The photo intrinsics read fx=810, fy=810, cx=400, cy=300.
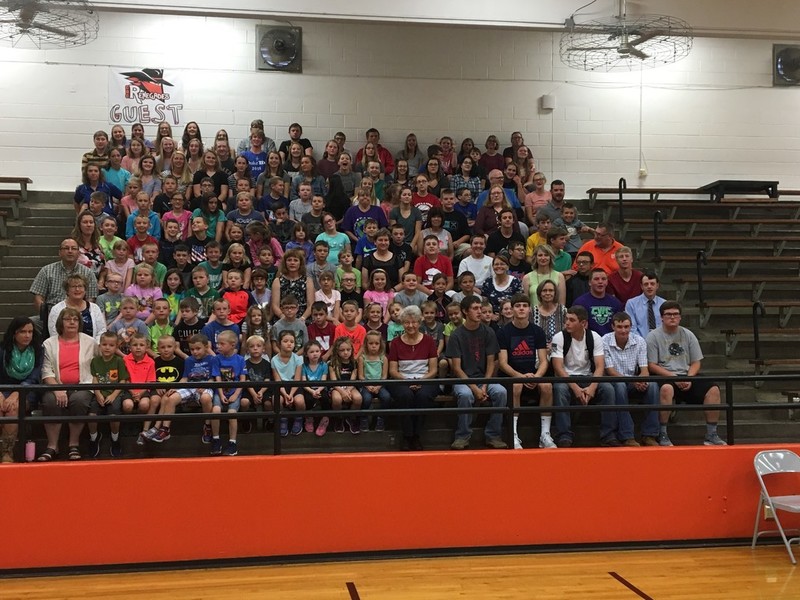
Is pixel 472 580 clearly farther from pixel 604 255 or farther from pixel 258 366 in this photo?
pixel 604 255

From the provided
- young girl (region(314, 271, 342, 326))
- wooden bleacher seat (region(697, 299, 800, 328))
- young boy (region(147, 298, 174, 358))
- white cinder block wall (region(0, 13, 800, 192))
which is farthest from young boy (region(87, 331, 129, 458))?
wooden bleacher seat (region(697, 299, 800, 328))

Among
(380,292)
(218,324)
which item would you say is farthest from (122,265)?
(380,292)

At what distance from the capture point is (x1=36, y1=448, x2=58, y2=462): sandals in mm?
5934

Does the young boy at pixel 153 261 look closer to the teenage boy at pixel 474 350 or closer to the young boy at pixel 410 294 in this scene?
the young boy at pixel 410 294

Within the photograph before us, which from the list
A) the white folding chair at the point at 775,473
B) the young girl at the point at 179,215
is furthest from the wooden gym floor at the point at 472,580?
the young girl at the point at 179,215

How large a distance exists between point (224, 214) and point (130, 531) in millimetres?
4521

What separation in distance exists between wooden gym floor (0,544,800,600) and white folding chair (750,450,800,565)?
0.25 metres

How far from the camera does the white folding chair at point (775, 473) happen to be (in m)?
5.72

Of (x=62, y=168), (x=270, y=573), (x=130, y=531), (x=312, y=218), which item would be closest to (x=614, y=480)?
(x=270, y=573)

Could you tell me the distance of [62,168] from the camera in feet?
37.9

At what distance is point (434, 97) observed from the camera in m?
12.5

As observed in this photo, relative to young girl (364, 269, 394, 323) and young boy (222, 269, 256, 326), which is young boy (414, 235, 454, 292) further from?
young boy (222, 269, 256, 326)

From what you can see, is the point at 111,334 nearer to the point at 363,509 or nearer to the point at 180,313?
the point at 180,313

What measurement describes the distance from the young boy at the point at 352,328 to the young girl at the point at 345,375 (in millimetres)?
225
